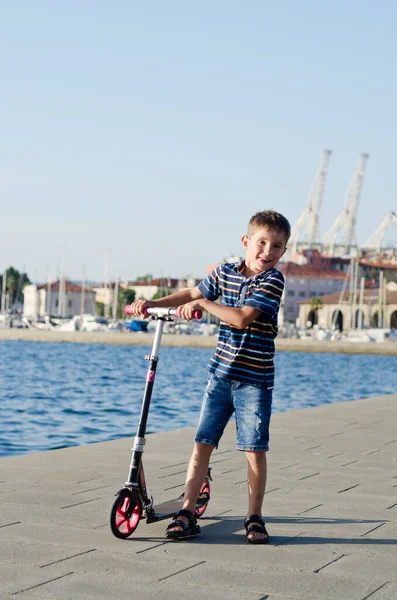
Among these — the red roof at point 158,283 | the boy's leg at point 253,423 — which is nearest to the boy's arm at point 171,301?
the boy's leg at point 253,423

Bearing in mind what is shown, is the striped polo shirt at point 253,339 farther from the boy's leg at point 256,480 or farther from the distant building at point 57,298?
the distant building at point 57,298

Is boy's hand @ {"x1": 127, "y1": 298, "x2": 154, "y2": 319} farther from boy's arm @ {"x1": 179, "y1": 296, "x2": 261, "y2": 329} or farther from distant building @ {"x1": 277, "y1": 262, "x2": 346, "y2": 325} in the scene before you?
distant building @ {"x1": 277, "y1": 262, "x2": 346, "y2": 325}

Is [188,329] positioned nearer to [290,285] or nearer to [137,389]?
[290,285]

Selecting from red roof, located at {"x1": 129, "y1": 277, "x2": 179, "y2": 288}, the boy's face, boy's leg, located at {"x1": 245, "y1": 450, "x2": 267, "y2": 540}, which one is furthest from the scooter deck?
red roof, located at {"x1": 129, "y1": 277, "x2": 179, "y2": 288}

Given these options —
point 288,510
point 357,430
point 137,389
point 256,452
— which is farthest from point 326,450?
point 137,389

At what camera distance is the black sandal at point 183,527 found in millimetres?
4934

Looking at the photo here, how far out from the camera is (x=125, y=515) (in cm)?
492

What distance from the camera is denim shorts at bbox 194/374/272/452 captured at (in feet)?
16.5

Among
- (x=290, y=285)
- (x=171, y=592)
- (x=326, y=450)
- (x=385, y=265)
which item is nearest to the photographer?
(x=171, y=592)

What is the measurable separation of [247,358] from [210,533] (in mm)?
911

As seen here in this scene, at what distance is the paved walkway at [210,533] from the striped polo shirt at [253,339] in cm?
81

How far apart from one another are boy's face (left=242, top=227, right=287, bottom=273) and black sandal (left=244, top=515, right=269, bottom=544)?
1216 mm

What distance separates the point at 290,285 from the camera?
165m

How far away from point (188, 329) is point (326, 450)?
108324mm
